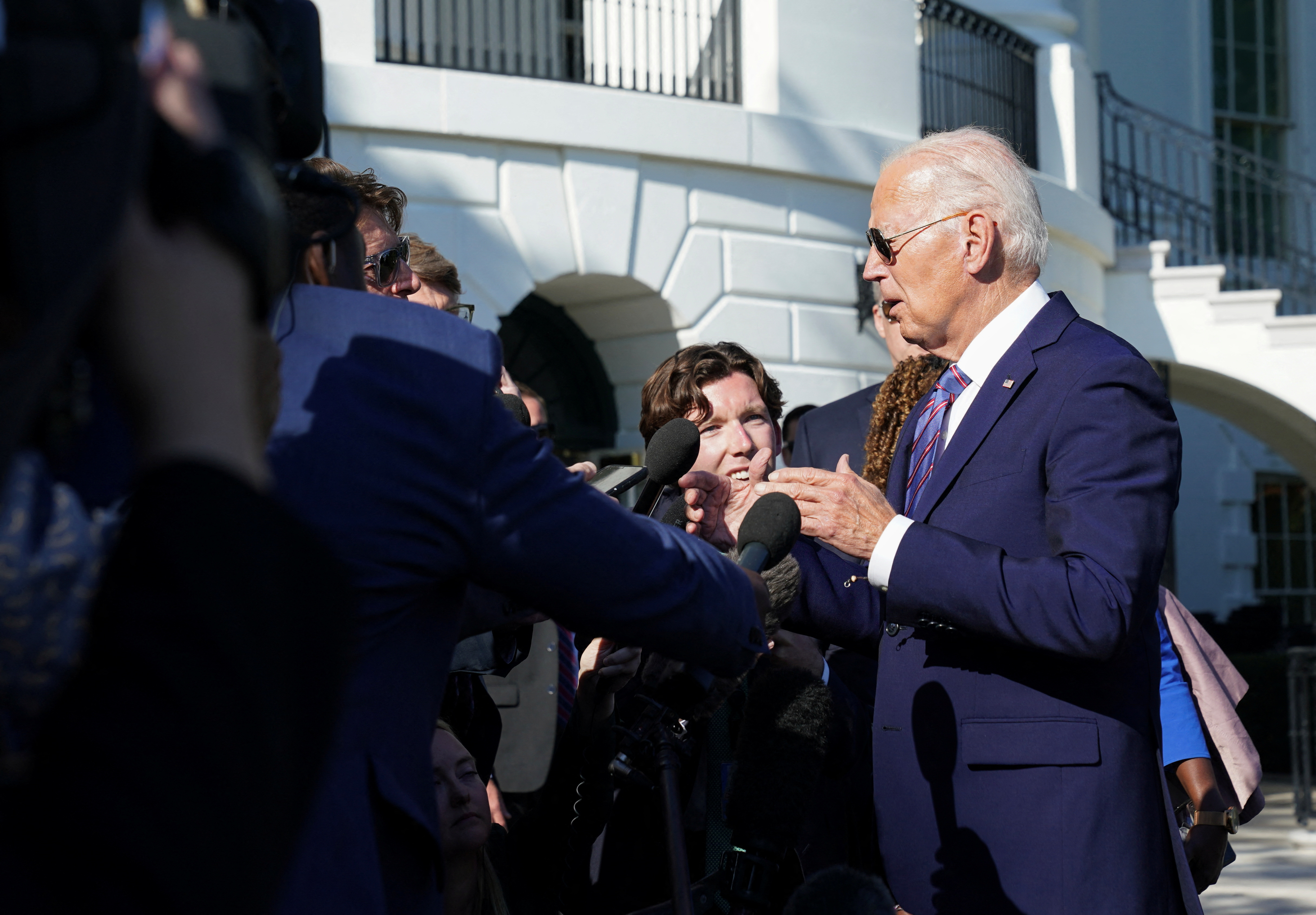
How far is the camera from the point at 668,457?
2232 mm

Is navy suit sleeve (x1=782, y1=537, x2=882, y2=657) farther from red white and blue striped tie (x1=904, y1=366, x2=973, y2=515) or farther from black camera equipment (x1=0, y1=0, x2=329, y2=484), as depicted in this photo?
black camera equipment (x1=0, y1=0, x2=329, y2=484)

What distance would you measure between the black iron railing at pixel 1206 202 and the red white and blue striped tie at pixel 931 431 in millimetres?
11306

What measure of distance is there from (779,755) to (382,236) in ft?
4.82

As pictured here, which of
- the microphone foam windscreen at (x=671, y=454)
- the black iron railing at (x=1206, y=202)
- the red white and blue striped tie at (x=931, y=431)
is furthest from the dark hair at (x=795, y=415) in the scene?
the black iron railing at (x=1206, y=202)

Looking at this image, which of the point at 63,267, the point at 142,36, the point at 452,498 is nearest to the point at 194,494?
the point at 63,267

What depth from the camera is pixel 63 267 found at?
71 cm

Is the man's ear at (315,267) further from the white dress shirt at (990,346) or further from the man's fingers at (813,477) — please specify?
the white dress shirt at (990,346)

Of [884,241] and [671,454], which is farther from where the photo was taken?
[884,241]

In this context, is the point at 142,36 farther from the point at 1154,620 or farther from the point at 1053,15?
the point at 1053,15

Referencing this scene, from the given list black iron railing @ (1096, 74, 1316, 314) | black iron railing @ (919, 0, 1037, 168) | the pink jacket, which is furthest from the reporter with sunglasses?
black iron railing @ (1096, 74, 1316, 314)

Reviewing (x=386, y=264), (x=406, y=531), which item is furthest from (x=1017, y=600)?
(x=386, y=264)

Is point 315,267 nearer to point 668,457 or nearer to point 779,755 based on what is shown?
point 668,457

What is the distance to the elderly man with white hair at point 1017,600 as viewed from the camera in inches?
87.7

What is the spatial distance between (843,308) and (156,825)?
9.50 m
